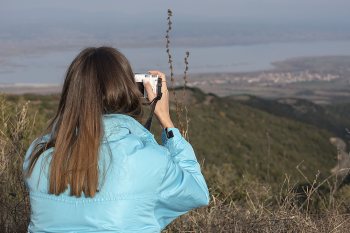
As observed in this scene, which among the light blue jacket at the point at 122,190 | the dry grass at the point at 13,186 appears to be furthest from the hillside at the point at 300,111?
the light blue jacket at the point at 122,190

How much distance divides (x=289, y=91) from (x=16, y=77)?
63663 millimetres

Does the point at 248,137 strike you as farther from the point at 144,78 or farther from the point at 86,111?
the point at 86,111

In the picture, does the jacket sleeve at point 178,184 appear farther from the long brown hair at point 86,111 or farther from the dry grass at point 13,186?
the dry grass at point 13,186

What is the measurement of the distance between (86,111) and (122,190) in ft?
1.07

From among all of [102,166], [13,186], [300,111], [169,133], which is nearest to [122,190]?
[102,166]

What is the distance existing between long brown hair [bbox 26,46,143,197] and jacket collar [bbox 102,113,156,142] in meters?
0.04

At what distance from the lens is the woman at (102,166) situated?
6.96 feet

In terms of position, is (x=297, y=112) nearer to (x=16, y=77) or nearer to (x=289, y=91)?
(x=289, y=91)

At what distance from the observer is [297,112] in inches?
1686

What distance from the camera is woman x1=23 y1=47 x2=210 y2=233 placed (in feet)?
6.96

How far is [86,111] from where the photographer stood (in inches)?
85.4


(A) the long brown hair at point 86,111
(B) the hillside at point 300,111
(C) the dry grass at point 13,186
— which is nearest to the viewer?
(A) the long brown hair at point 86,111

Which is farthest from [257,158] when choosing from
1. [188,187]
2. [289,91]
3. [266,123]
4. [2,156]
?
[289,91]

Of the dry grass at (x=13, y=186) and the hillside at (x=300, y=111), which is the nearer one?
the dry grass at (x=13, y=186)
